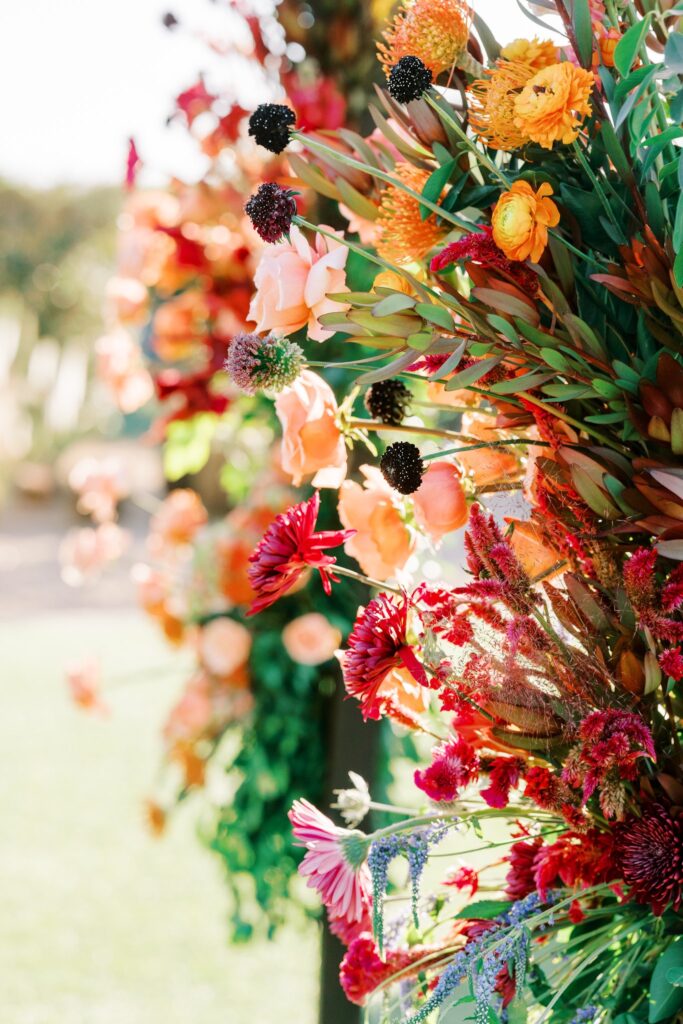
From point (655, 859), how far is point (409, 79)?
1.24 ft

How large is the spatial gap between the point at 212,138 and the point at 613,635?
1.01 metres

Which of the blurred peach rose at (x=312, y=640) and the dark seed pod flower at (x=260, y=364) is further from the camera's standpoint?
the blurred peach rose at (x=312, y=640)

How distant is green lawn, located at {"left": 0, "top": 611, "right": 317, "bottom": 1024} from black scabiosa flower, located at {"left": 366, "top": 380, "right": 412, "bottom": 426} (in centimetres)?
118

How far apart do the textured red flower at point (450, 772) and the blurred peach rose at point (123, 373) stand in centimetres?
110

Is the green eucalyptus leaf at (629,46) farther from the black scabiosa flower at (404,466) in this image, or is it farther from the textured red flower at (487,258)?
the black scabiosa flower at (404,466)

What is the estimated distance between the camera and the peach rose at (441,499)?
0.56m

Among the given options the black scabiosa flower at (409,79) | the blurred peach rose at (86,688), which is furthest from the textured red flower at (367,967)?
the blurred peach rose at (86,688)

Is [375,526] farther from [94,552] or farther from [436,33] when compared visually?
[94,552]

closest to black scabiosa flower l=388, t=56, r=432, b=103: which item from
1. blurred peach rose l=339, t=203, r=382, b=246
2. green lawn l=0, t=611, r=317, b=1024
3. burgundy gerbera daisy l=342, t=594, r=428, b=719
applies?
blurred peach rose l=339, t=203, r=382, b=246

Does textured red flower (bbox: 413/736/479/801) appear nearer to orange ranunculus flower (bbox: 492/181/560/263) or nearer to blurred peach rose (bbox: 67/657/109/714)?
orange ranunculus flower (bbox: 492/181/560/263)

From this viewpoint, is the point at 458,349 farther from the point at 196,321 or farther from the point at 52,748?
the point at 52,748

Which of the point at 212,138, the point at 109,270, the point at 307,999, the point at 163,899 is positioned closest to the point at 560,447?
the point at 212,138

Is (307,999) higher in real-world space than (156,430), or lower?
lower

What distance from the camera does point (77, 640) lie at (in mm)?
5004
